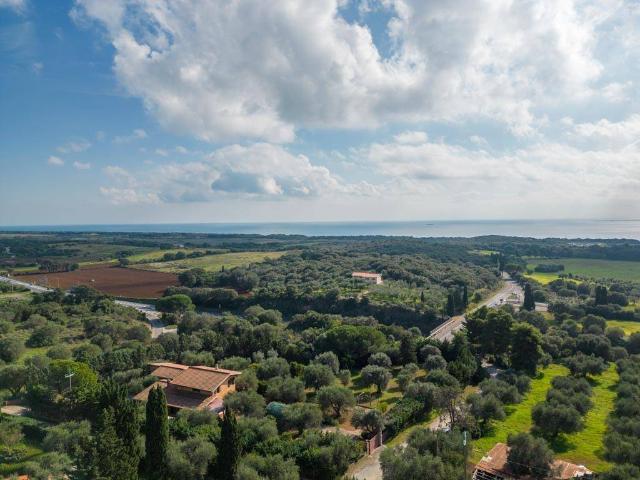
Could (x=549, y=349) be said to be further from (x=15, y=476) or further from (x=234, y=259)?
(x=234, y=259)

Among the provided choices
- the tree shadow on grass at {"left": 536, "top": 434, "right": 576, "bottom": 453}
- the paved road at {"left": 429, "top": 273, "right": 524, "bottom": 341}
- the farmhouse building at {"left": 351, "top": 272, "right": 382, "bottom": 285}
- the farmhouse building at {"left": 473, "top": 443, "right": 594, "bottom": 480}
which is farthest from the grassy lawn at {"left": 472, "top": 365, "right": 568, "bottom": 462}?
the farmhouse building at {"left": 351, "top": 272, "right": 382, "bottom": 285}

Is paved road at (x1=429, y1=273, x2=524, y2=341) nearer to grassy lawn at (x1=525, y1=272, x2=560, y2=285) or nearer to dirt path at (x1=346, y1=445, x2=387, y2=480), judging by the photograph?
grassy lawn at (x1=525, y1=272, x2=560, y2=285)

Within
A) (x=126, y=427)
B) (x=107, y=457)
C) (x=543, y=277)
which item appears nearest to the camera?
(x=107, y=457)

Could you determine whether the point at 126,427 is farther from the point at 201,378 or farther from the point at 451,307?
the point at 451,307

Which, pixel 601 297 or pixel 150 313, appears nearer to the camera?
pixel 601 297

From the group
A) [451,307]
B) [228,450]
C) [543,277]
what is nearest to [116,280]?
[451,307]

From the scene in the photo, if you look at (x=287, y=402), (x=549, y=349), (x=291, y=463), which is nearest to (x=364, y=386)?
(x=287, y=402)

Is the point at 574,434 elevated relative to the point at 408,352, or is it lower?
lower
